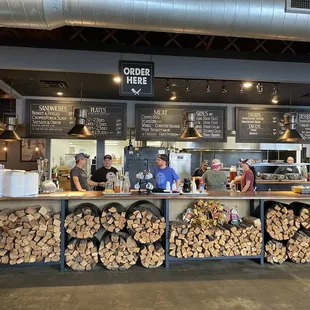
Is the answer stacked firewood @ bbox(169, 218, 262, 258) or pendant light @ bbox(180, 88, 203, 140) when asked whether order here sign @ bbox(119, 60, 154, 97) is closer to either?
pendant light @ bbox(180, 88, 203, 140)

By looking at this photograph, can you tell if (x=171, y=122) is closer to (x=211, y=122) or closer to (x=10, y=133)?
(x=211, y=122)

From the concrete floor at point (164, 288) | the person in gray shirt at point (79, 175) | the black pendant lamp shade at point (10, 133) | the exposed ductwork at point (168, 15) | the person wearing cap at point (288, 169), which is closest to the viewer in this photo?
the exposed ductwork at point (168, 15)

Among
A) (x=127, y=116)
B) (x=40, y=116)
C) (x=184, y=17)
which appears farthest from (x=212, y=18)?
(x=40, y=116)

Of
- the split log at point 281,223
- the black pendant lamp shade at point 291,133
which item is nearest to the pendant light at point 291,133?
the black pendant lamp shade at point 291,133

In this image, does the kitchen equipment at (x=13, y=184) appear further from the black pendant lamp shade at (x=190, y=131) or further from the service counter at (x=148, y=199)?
the black pendant lamp shade at (x=190, y=131)

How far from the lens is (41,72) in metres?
4.55

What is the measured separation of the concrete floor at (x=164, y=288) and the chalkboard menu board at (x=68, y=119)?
307 centimetres

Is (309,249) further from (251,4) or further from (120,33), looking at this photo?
(120,33)

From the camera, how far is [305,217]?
161 inches

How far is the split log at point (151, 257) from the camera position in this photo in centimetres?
379

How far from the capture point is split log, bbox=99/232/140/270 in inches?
147

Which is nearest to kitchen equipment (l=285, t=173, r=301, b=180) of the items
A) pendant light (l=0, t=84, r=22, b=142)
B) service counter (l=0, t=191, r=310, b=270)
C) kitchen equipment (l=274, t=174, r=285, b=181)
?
kitchen equipment (l=274, t=174, r=285, b=181)

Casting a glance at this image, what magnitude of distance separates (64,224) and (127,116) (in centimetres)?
336

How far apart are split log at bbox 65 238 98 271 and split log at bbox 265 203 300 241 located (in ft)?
7.83
